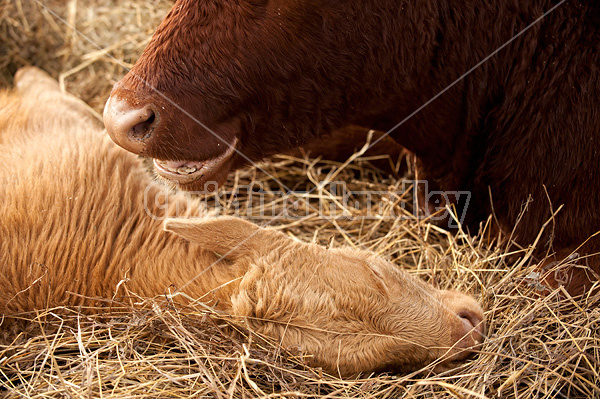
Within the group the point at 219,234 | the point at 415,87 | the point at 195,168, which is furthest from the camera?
the point at 415,87

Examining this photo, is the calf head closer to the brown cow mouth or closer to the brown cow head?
the brown cow mouth

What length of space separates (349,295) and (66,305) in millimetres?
1441

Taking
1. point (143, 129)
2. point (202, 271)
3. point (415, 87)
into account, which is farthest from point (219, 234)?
point (415, 87)

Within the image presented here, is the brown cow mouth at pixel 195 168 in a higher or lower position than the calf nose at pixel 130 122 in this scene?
lower

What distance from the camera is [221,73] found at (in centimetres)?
279

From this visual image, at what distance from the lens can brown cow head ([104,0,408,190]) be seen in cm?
273

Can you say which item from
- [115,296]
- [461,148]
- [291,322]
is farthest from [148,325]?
[461,148]

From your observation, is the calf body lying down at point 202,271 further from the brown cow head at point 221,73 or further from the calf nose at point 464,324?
the brown cow head at point 221,73

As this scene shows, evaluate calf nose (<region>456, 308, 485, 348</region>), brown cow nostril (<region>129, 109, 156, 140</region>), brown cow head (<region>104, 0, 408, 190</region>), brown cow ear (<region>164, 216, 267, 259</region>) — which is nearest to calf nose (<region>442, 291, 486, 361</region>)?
calf nose (<region>456, 308, 485, 348</region>)

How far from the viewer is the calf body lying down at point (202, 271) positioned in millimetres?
2820

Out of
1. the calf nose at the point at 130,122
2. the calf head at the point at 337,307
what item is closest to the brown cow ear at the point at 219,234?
the calf head at the point at 337,307

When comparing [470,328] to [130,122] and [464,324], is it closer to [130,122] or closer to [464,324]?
[464,324]

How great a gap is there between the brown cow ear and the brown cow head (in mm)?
217

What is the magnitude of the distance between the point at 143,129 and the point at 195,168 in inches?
12.9
